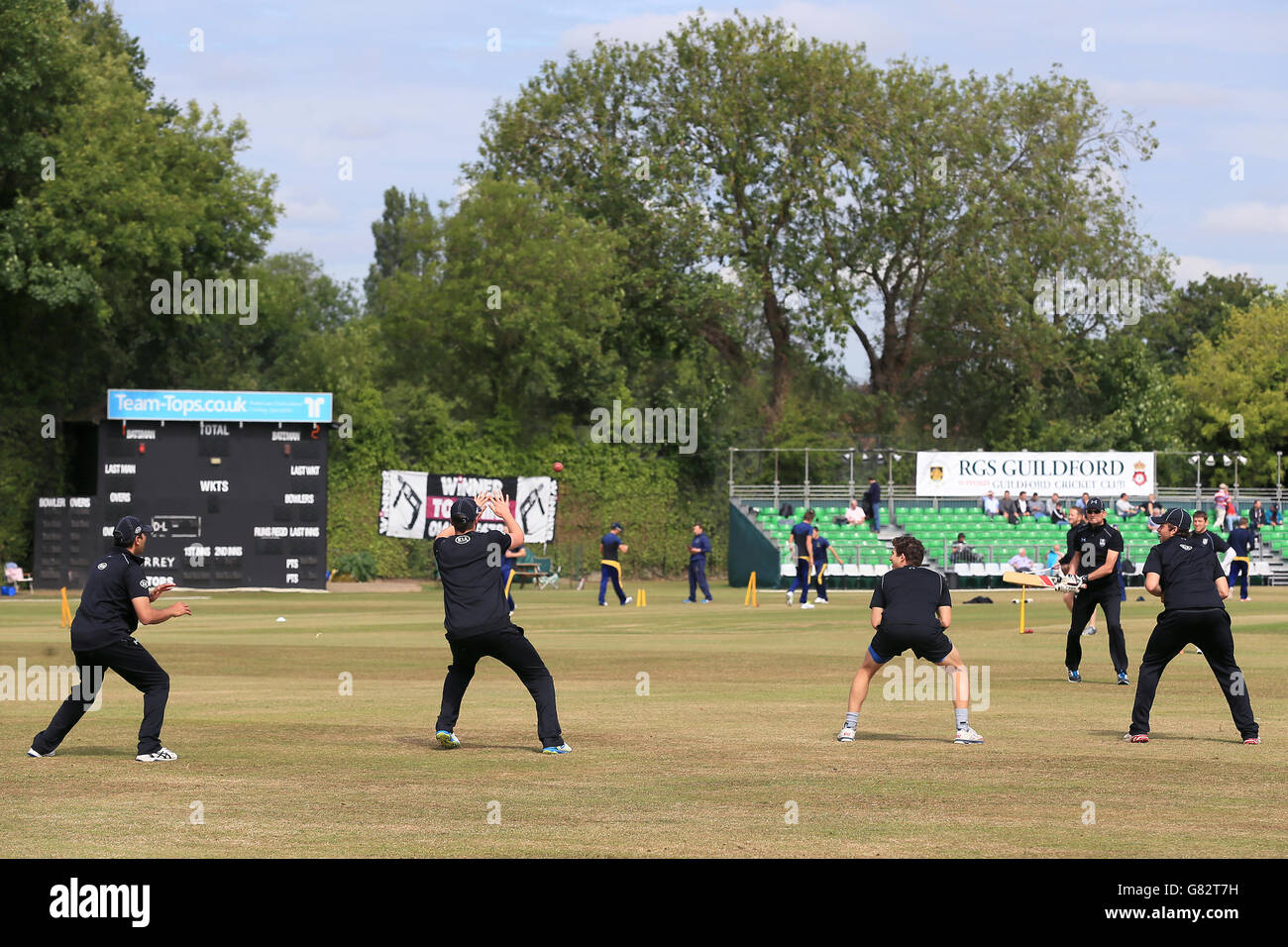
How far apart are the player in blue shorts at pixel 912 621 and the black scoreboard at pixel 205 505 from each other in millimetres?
35349

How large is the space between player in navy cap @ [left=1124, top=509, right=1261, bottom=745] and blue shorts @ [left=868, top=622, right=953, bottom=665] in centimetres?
189

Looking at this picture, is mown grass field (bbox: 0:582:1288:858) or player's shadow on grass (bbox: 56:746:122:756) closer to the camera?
mown grass field (bbox: 0:582:1288:858)

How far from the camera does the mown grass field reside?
32.0 feet

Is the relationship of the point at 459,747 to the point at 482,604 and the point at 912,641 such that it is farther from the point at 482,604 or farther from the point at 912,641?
the point at 912,641

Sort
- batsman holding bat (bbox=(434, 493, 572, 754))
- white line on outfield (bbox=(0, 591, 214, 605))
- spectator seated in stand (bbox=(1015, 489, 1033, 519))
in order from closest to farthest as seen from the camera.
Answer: batsman holding bat (bbox=(434, 493, 572, 754)), white line on outfield (bbox=(0, 591, 214, 605)), spectator seated in stand (bbox=(1015, 489, 1033, 519))

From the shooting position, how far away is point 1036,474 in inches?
2329

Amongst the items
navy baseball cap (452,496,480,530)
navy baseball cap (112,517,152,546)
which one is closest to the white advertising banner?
navy baseball cap (452,496,480,530)

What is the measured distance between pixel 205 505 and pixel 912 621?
36.2m

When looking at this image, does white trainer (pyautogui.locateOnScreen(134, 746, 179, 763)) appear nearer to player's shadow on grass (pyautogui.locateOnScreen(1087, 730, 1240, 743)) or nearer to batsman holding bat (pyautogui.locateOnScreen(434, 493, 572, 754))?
batsman holding bat (pyautogui.locateOnScreen(434, 493, 572, 754))

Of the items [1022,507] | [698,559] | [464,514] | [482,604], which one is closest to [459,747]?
[482,604]

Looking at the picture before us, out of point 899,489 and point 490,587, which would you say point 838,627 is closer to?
point 490,587

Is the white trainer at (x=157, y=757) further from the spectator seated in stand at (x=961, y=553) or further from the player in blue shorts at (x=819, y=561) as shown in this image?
the spectator seated in stand at (x=961, y=553)

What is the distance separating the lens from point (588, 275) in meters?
63.1
